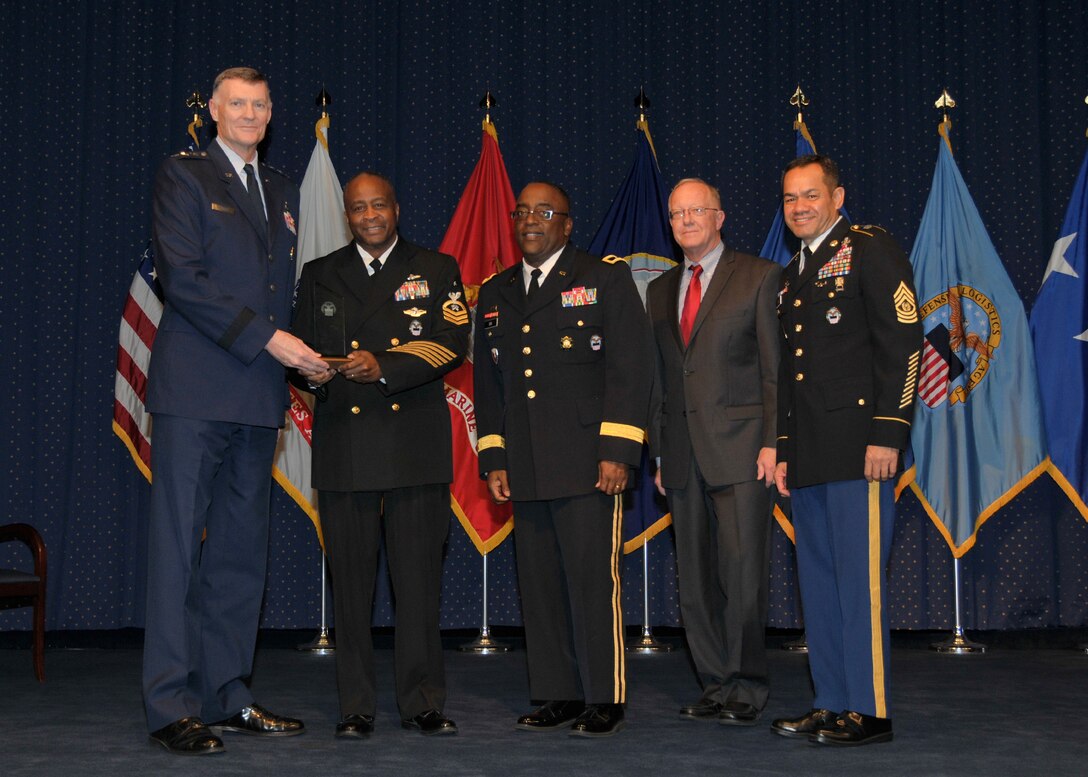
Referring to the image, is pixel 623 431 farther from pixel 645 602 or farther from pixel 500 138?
pixel 500 138

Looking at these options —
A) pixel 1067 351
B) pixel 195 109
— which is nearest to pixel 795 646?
pixel 1067 351

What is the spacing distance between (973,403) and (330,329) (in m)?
3.69

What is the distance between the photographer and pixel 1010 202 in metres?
6.31

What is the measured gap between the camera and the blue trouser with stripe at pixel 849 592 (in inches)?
129

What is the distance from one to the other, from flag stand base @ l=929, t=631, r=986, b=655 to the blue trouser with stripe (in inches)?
94.2

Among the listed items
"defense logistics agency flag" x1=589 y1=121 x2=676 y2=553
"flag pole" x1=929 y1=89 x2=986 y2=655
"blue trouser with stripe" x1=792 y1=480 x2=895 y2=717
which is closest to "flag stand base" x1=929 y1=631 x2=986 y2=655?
"flag pole" x1=929 y1=89 x2=986 y2=655

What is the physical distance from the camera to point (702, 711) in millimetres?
3680

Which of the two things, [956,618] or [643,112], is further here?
[643,112]

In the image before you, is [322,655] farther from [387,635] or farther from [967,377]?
[967,377]

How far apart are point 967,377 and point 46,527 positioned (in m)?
4.91

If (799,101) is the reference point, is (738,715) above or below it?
below

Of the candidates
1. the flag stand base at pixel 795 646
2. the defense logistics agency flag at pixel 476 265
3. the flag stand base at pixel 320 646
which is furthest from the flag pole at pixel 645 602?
the flag stand base at pixel 320 646

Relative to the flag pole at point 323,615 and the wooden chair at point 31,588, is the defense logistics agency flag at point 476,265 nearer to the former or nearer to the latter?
the flag pole at point 323,615

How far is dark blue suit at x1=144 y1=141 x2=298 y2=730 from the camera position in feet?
10.5
